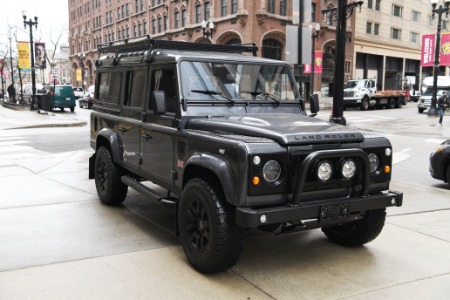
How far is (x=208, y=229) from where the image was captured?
4.23 metres

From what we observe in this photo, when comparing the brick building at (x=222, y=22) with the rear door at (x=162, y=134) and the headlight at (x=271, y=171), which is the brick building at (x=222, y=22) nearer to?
the rear door at (x=162, y=134)

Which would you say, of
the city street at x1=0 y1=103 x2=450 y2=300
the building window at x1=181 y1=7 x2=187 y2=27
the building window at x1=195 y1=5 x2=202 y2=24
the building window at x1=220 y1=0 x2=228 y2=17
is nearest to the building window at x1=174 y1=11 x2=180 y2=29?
the building window at x1=181 y1=7 x2=187 y2=27

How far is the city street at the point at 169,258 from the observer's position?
402 cm

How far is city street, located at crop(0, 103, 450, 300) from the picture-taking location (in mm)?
4016

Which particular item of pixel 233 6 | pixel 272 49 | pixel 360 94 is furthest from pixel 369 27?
pixel 360 94

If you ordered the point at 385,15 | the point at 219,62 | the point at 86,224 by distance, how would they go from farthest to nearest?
the point at 385,15
the point at 86,224
the point at 219,62

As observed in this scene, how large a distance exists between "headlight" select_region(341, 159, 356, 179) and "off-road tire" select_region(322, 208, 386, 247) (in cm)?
82

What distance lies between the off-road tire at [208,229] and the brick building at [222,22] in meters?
33.5

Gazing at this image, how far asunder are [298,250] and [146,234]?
1865 millimetres

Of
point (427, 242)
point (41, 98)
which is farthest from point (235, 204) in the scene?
point (41, 98)

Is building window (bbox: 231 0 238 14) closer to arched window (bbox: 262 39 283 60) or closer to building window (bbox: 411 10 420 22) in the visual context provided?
arched window (bbox: 262 39 283 60)

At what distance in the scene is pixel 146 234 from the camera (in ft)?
18.3

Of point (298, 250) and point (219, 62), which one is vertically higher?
point (219, 62)

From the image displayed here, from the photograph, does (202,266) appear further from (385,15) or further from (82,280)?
(385,15)
